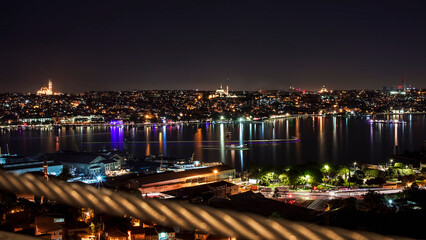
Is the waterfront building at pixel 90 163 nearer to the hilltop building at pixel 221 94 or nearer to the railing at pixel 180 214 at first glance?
the railing at pixel 180 214

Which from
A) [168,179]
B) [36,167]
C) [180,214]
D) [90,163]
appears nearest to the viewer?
[180,214]

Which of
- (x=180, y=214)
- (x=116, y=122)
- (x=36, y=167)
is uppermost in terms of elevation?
Answer: (x=180, y=214)

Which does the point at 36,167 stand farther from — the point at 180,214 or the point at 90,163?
the point at 180,214

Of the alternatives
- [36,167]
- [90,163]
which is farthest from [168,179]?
[36,167]

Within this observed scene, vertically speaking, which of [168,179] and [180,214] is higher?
[180,214]

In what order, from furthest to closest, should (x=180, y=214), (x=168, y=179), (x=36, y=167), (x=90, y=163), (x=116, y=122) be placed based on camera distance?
(x=116, y=122) < (x=90, y=163) < (x=36, y=167) < (x=168, y=179) < (x=180, y=214)

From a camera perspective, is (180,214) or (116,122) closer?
(180,214)

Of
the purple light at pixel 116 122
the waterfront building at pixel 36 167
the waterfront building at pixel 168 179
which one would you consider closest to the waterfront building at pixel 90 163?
the waterfront building at pixel 36 167

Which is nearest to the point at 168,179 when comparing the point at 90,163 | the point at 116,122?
the point at 90,163

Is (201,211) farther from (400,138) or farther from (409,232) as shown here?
(400,138)

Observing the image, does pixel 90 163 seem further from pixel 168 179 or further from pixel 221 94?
pixel 221 94
